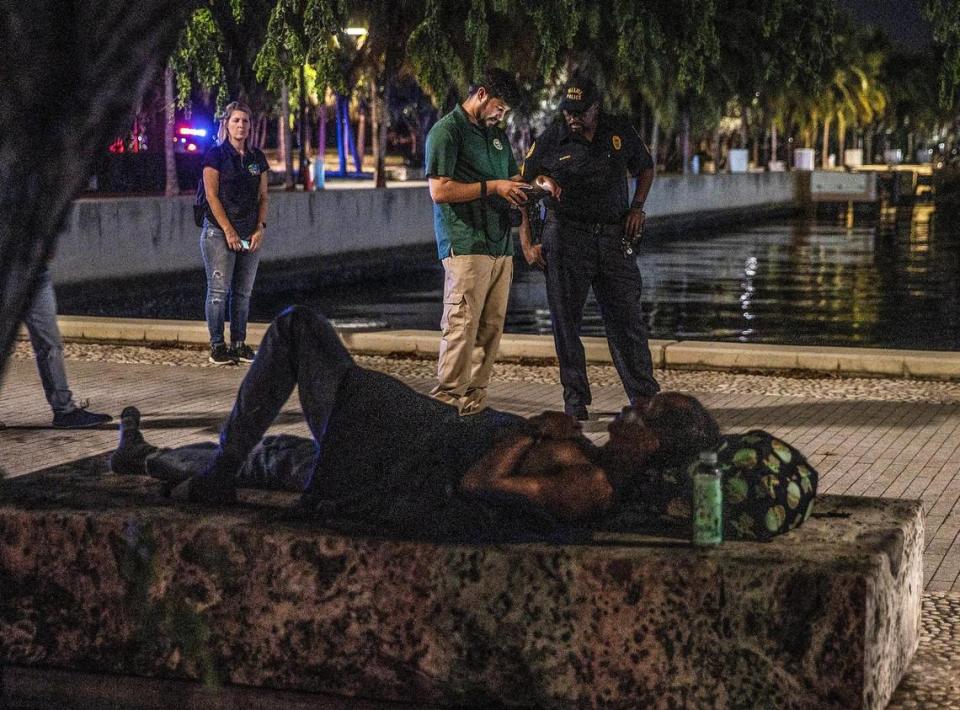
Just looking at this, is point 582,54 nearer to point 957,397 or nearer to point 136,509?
point 957,397

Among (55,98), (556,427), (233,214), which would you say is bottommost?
(556,427)

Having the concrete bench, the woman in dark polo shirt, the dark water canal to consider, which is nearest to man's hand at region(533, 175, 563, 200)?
the woman in dark polo shirt

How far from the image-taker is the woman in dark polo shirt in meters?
11.0

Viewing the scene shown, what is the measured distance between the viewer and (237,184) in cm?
1116

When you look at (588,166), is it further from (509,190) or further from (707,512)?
(707,512)

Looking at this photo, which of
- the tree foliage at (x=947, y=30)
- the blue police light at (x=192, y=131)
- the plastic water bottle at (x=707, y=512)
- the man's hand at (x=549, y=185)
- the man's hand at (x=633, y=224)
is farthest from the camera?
the blue police light at (x=192, y=131)

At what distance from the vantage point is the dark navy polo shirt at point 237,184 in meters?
11.1

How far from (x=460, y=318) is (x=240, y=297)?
3493 mm

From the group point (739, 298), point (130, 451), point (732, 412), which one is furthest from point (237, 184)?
point (739, 298)

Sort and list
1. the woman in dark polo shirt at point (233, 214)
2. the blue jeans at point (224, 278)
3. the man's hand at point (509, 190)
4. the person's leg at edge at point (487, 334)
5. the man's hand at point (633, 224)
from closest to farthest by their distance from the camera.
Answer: the man's hand at point (509, 190) < the man's hand at point (633, 224) < the person's leg at edge at point (487, 334) < the woman in dark polo shirt at point (233, 214) < the blue jeans at point (224, 278)

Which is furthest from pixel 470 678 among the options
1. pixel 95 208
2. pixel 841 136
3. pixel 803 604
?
pixel 841 136

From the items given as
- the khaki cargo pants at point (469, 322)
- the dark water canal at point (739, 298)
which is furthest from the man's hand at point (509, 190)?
the dark water canal at point (739, 298)

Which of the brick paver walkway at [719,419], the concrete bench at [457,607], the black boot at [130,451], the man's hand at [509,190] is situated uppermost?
the man's hand at [509,190]

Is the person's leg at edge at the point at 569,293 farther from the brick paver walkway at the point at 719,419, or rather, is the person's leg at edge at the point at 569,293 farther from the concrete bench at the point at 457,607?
the concrete bench at the point at 457,607
